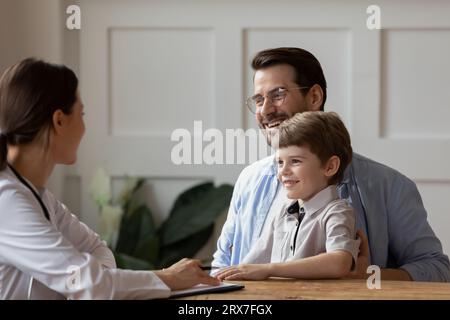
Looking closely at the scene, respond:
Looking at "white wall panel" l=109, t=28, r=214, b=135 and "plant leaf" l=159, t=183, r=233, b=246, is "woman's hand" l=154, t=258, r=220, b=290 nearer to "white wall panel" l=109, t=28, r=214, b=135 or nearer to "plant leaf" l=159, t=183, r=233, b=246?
"plant leaf" l=159, t=183, r=233, b=246

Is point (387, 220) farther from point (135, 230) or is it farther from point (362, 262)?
point (135, 230)

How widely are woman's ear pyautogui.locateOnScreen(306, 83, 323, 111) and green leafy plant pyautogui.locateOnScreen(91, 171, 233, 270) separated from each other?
1.09m

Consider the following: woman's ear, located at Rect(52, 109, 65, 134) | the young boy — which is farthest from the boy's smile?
woman's ear, located at Rect(52, 109, 65, 134)

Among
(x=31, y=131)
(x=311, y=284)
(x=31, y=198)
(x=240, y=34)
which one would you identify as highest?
(x=240, y=34)

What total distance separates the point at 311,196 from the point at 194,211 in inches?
54.7

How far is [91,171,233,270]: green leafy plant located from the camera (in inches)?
119

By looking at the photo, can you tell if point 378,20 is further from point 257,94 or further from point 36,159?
point 36,159

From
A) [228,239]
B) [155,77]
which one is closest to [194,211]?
[155,77]

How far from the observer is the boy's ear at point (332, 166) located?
1.73m

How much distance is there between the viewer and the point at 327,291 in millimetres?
1394

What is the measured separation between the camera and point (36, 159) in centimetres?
131

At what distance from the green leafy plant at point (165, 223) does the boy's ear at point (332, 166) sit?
1330 millimetres
